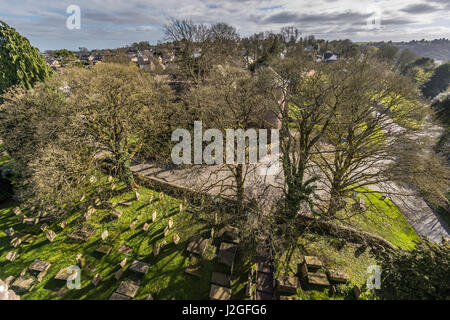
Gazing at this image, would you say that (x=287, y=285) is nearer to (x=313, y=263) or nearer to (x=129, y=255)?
(x=313, y=263)

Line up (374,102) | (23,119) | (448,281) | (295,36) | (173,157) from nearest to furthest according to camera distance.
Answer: (448,281) < (374,102) < (23,119) < (173,157) < (295,36)

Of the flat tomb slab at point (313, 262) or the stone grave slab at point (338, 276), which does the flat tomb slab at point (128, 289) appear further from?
the stone grave slab at point (338, 276)

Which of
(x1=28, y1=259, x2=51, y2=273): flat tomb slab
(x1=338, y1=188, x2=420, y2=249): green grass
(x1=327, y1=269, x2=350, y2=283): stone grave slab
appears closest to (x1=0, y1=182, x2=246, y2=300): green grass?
→ (x1=28, y1=259, x2=51, y2=273): flat tomb slab

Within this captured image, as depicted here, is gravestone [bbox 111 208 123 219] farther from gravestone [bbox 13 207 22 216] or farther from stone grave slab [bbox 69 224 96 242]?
gravestone [bbox 13 207 22 216]

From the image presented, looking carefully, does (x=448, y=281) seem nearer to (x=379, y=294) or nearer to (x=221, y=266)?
(x=379, y=294)
